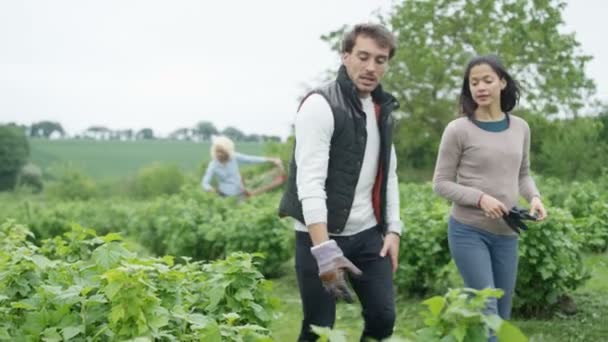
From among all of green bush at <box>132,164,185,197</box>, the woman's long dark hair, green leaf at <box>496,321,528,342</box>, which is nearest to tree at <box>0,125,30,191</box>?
green bush at <box>132,164,185,197</box>

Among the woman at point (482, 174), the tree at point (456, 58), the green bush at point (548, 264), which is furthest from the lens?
the tree at point (456, 58)

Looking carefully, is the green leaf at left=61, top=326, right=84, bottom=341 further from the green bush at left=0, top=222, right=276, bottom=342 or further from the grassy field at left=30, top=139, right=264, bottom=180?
the grassy field at left=30, top=139, right=264, bottom=180

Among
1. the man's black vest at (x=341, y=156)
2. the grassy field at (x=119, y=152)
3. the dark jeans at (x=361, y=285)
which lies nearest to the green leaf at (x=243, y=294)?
the dark jeans at (x=361, y=285)

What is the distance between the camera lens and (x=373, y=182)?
3.95 meters

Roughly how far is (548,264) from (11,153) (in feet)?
120

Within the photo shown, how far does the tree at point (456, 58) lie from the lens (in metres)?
30.4

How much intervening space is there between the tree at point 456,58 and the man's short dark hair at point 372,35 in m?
26.6

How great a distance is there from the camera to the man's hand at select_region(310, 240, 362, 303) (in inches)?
139

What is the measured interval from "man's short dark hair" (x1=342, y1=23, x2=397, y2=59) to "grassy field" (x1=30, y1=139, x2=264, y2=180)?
3376 centimetres

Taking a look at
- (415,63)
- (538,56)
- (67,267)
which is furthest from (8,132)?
(67,267)

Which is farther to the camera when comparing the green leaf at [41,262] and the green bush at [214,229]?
the green bush at [214,229]

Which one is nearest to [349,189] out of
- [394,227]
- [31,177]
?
[394,227]

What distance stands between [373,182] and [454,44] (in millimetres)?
28840

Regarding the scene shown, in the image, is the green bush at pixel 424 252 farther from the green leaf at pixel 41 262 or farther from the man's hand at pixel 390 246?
the green leaf at pixel 41 262
